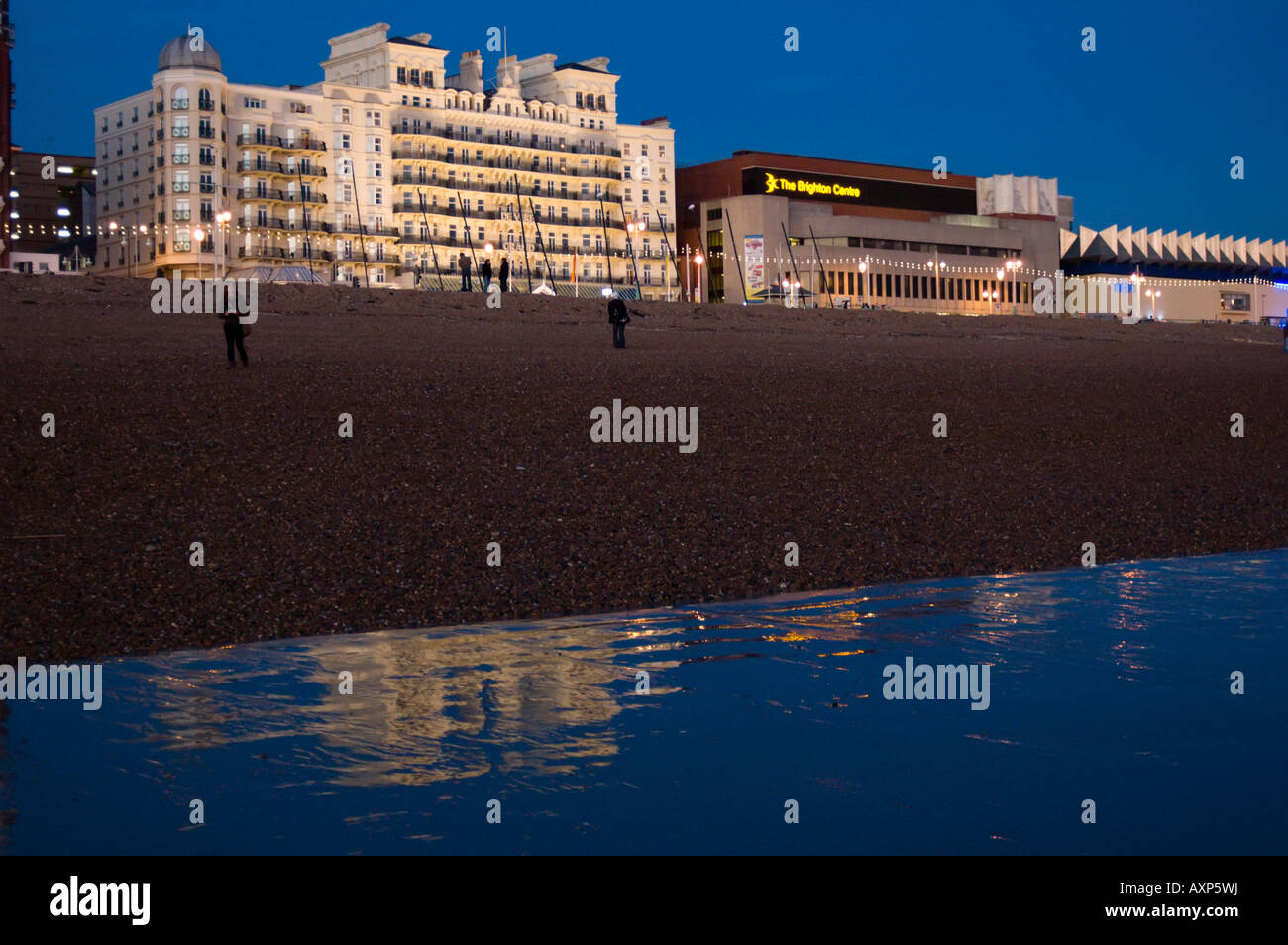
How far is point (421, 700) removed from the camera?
9.42 metres

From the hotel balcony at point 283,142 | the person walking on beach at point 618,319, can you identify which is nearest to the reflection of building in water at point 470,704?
the person walking on beach at point 618,319

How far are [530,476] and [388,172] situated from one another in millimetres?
93592

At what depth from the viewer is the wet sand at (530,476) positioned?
1330cm

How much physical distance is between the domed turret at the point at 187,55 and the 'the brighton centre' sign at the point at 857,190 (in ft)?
148

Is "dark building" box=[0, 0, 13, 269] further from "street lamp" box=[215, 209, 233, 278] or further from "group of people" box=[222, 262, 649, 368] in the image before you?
"group of people" box=[222, 262, 649, 368]

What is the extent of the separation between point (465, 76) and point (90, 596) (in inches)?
4257

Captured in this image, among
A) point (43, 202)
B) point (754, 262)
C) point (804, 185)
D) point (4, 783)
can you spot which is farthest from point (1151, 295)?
point (4, 783)

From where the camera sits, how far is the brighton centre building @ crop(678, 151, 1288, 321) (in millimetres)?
120312

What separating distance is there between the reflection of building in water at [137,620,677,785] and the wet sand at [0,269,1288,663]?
1.05 meters

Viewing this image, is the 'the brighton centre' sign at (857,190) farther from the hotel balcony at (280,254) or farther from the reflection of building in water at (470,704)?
the reflection of building in water at (470,704)

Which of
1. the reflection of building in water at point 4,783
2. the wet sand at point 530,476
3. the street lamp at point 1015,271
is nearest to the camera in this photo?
the reflection of building in water at point 4,783

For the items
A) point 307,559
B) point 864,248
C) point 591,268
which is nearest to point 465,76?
point 591,268

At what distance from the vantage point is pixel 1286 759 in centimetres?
784
